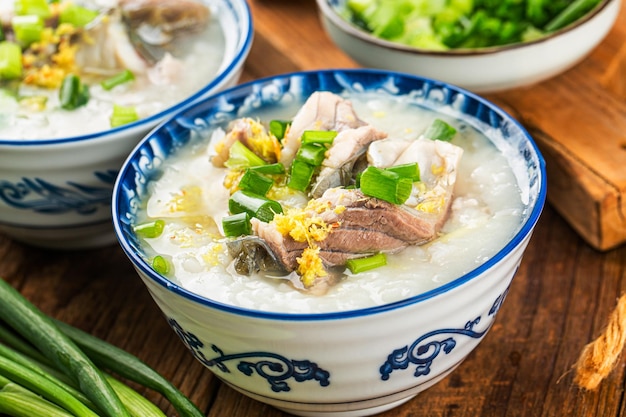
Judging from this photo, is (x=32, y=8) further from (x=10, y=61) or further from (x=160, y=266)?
(x=160, y=266)

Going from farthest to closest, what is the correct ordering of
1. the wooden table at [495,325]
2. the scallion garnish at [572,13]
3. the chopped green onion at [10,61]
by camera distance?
the scallion garnish at [572,13] → the chopped green onion at [10,61] → the wooden table at [495,325]

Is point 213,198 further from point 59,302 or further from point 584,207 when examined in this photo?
point 584,207

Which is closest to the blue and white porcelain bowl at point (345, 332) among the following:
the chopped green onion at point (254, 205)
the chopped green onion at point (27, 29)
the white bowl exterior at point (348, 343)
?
the white bowl exterior at point (348, 343)

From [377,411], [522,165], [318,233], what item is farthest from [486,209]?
[377,411]

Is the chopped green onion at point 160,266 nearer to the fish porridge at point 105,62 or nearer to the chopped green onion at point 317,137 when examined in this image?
the chopped green onion at point 317,137

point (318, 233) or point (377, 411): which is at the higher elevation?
point (318, 233)
